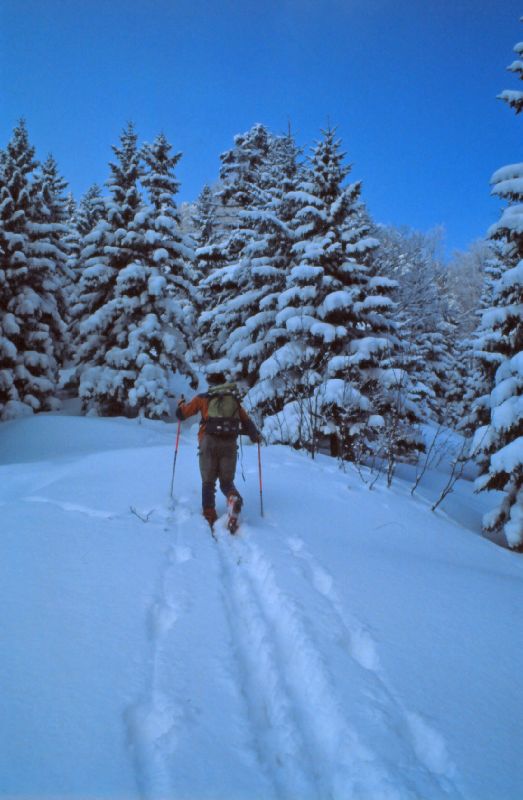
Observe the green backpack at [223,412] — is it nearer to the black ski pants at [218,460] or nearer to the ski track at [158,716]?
the black ski pants at [218,460]

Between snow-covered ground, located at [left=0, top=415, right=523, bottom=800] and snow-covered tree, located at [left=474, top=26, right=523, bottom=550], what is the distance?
11.4 feet

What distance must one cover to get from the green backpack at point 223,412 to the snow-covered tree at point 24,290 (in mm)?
14130

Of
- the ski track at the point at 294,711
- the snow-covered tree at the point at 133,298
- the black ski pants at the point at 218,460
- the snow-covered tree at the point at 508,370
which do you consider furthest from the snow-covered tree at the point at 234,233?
the ski track at the point at 294,711

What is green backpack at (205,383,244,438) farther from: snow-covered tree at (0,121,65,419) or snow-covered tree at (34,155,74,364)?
snow-covered tree at (34,155,74,364)

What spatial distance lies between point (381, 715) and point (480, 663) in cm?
111

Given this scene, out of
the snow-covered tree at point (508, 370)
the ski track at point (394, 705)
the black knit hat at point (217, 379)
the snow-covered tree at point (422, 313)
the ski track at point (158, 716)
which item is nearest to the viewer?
the ski track at point (158, 716)

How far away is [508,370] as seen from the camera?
29.5 feet

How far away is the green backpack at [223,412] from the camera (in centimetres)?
615

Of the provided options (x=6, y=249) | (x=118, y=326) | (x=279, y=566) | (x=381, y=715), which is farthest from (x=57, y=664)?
(x=6, y=249)

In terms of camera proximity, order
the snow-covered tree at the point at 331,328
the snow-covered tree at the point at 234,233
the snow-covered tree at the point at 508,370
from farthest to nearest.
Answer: the snow-covered tree at the point at 234,233 → the snow-covered tree at the point at 331,328 → the snow-covered tree at the point at 508,370

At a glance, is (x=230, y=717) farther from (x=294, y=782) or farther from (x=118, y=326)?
(x=118, y=326)

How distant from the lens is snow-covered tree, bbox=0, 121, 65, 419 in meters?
17.2

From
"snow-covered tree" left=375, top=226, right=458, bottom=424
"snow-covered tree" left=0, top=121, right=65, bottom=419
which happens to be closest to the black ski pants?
"snow-covered tree" left=0, top=121, right=65, bottom=419

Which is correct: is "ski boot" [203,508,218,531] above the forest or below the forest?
below
